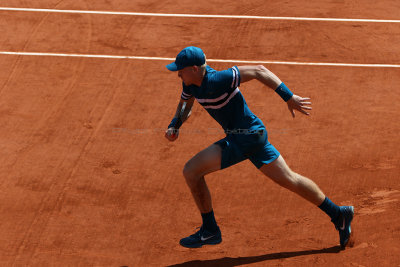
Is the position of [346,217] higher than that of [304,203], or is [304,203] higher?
[346,217]

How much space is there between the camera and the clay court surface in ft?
29.6

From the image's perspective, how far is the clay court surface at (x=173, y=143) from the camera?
9.03m

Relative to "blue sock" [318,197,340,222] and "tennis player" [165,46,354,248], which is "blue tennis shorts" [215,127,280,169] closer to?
"tennis player" [165,46,354,248]

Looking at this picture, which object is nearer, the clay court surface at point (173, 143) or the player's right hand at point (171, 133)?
the player's right hand at point (171, 133)

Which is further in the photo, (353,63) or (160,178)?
(353,63)

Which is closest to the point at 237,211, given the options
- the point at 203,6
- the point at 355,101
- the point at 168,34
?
the point at 355,101

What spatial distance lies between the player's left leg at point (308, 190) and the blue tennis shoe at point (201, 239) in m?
1.09

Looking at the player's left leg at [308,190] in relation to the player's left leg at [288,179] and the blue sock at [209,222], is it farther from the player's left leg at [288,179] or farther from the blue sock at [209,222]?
the blue sock at [209,222]

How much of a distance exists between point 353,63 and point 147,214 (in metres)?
5.76

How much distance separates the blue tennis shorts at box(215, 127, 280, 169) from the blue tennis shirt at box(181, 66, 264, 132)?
9 cm

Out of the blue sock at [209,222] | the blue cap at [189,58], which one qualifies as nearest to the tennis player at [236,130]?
the blue cap at [189,58]

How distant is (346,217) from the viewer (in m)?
8.60

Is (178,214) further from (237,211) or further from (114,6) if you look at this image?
(114,6)

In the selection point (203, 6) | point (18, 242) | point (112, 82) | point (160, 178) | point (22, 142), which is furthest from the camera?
point (203, 6)
